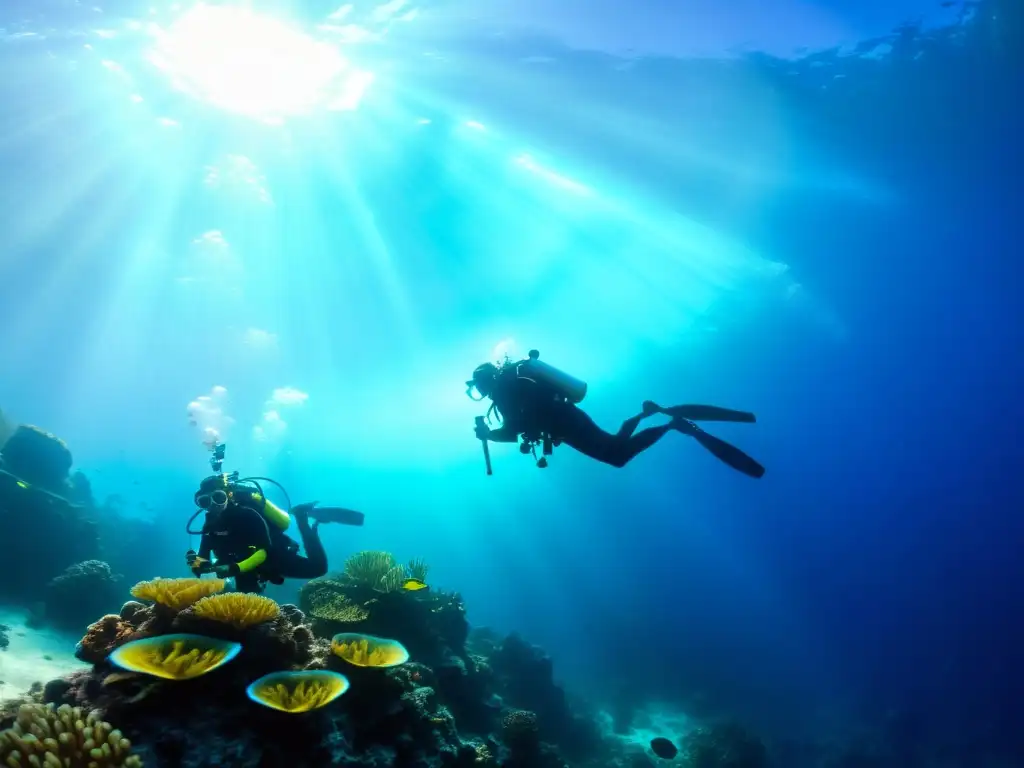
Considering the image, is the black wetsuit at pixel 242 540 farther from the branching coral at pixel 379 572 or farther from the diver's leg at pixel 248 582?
the branching coral at pixel 379 572

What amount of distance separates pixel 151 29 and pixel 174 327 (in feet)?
117

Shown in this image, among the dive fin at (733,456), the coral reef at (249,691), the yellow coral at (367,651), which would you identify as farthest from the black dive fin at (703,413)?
the coral reef at (249,691)

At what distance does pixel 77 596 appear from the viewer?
14188 millimetres

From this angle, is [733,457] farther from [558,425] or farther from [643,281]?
[643,281]

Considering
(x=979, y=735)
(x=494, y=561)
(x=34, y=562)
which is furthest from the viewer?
(x=494, y=561)

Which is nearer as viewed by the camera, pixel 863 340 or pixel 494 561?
pixel 863 340

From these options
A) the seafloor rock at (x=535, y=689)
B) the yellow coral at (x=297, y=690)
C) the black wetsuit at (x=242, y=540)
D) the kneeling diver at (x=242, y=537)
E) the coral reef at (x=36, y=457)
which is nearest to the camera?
the yellow coral at (x=297, y=690)

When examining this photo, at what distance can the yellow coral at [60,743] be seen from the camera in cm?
332

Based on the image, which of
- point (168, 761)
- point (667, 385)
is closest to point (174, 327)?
point (667, 385)

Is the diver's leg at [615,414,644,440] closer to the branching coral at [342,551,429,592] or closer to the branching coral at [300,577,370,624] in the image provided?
the branching coral at [342,551,429,592]

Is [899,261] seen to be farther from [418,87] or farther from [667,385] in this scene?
[418,87]

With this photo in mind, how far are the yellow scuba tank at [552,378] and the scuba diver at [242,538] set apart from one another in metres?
4.31

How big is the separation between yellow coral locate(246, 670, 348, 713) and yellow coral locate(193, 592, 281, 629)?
2.12 ft

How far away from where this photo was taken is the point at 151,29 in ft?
63.3
